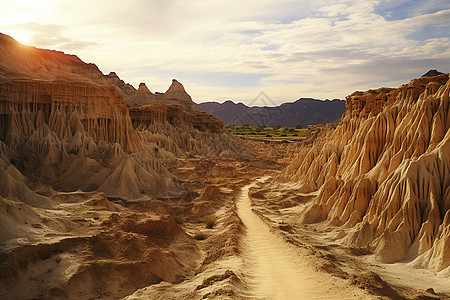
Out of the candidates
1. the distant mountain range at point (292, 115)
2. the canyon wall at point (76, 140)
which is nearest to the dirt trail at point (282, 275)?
the canyon wall at point (76, 140)

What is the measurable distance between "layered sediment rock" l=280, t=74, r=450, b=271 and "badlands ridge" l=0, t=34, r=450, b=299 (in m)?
0.05

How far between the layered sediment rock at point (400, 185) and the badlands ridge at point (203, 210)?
0.18 feet

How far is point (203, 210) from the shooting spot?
23156 millimetres

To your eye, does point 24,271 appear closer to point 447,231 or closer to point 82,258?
point 82,258

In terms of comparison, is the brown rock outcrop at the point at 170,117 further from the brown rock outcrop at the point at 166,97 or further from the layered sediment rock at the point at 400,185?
the layered sediment rock at the point at 400,185

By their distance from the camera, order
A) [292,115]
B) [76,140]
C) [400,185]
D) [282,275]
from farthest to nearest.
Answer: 1. [292,115]
2. [76,140]
3. [400,185]
4. [282,275]

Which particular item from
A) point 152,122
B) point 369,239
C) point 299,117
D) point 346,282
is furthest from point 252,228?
point 299,117

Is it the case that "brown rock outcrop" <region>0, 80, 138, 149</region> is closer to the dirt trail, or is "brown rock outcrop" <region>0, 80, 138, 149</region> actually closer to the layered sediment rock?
the dirt trail

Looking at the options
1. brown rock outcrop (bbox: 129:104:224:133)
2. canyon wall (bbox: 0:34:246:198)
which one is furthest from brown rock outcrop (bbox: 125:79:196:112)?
canyon wall (bbox: 0:34:246:198)

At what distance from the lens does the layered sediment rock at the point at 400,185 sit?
1265 centimetres

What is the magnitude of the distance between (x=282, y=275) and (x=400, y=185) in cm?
661

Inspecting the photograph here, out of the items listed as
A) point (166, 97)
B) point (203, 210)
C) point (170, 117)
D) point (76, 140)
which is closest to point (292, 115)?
point (166, 97)

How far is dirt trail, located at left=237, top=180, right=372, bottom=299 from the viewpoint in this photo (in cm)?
917

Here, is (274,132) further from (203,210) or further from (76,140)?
(203,210)
